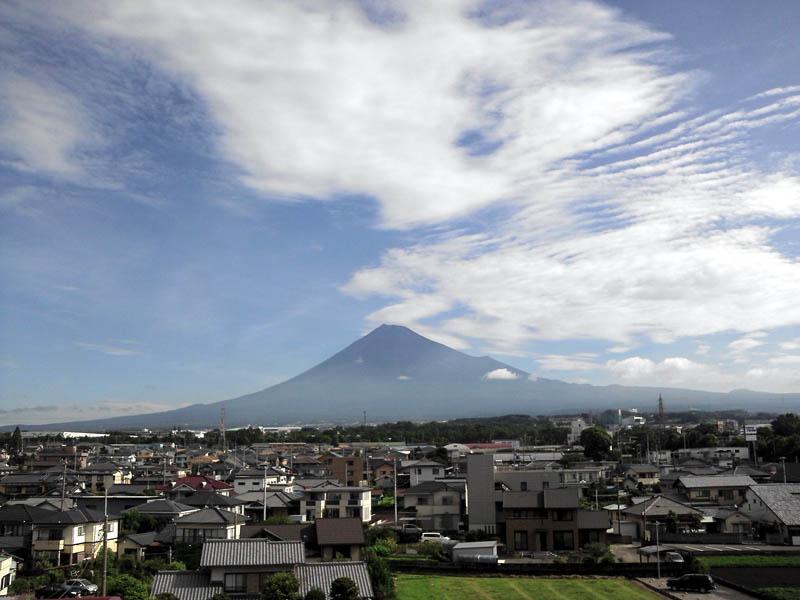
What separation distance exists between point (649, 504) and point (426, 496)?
33.2ft

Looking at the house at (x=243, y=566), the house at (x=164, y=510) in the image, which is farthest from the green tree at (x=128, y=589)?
the house at (x=164, y=510)

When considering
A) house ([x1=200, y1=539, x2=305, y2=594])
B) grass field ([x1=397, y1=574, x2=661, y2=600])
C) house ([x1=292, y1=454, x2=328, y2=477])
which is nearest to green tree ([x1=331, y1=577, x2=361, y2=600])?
house ([x1=200, y1=539, x2=305, y2=594])

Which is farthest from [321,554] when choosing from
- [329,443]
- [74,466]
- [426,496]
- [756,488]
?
[329,443]

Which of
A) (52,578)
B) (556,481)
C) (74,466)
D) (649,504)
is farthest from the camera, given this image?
(74,466)

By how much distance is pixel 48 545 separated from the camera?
2564 centimetres

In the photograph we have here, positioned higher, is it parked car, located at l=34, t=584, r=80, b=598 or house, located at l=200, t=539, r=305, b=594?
house, located at l=200, t=539, r=305, b=594

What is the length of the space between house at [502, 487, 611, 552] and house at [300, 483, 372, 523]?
8092 millimetres

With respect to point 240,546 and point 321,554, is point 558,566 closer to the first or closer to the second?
point 321,554

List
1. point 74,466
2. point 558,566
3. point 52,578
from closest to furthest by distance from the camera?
1. point 52,578
2. point 558,566
3. point 74,466

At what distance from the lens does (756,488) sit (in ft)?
104

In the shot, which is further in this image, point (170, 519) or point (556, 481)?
point (556, 481)

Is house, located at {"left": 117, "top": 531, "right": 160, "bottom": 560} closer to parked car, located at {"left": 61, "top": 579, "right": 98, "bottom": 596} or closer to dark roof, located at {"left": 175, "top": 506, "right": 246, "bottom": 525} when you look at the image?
dark roof, located at {"left": 175, "top": 506, "right": 246, "bottom": 525}

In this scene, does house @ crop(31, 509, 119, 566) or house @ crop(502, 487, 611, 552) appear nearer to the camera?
house @ crop(31, 509, 119, 566)

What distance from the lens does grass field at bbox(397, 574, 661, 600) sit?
19594 millimetres
